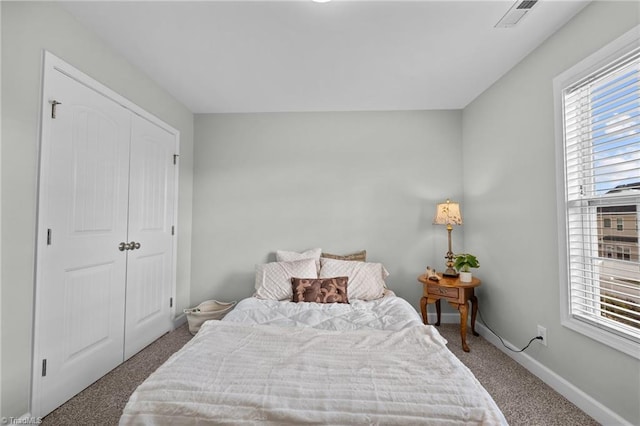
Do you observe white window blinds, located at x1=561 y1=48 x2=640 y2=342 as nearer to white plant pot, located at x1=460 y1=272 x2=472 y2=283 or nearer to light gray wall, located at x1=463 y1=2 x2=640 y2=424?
light gray wall, located at x1=463 y1=2 x2=640 y2=424

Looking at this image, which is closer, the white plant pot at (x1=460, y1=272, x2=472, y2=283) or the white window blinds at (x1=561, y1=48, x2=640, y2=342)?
the white window blinds at (x1=561, y1=48, x2=640, y2=342)

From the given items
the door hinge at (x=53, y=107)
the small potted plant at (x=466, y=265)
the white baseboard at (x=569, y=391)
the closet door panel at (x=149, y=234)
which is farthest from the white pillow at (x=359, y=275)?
the door hinge at (x=53, y=107)

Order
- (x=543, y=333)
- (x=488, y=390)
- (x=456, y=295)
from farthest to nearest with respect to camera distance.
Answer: (x=456, y=295) < (x=543, y=333) < (x=488, y=390)

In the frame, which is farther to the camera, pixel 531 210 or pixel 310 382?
pixel 531 210

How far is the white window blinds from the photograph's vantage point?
1526 millimetres

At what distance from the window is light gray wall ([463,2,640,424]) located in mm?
96

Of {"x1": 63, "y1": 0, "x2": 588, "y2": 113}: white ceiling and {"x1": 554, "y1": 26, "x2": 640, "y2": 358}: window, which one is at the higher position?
{"x1": 63, "y1": 0, "x2": 588, "y2": 113}: white ceiling

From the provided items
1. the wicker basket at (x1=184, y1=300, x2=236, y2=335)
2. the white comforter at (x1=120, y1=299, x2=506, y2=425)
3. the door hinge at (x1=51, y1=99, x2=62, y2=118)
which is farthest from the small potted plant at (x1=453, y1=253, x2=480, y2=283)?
the door hinge at (x1=51, y1=99, x2=62, y2=118)

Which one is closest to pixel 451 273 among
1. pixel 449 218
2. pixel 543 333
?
pixel 449 218

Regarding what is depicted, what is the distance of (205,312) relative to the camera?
2939 mm

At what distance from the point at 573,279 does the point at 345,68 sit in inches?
91.1

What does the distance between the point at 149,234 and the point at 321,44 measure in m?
2.26

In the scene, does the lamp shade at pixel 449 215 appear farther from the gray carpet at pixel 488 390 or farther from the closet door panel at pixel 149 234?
the closet door panel at pixel 149 234

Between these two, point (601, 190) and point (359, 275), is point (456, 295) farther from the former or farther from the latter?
point (601, 190)
